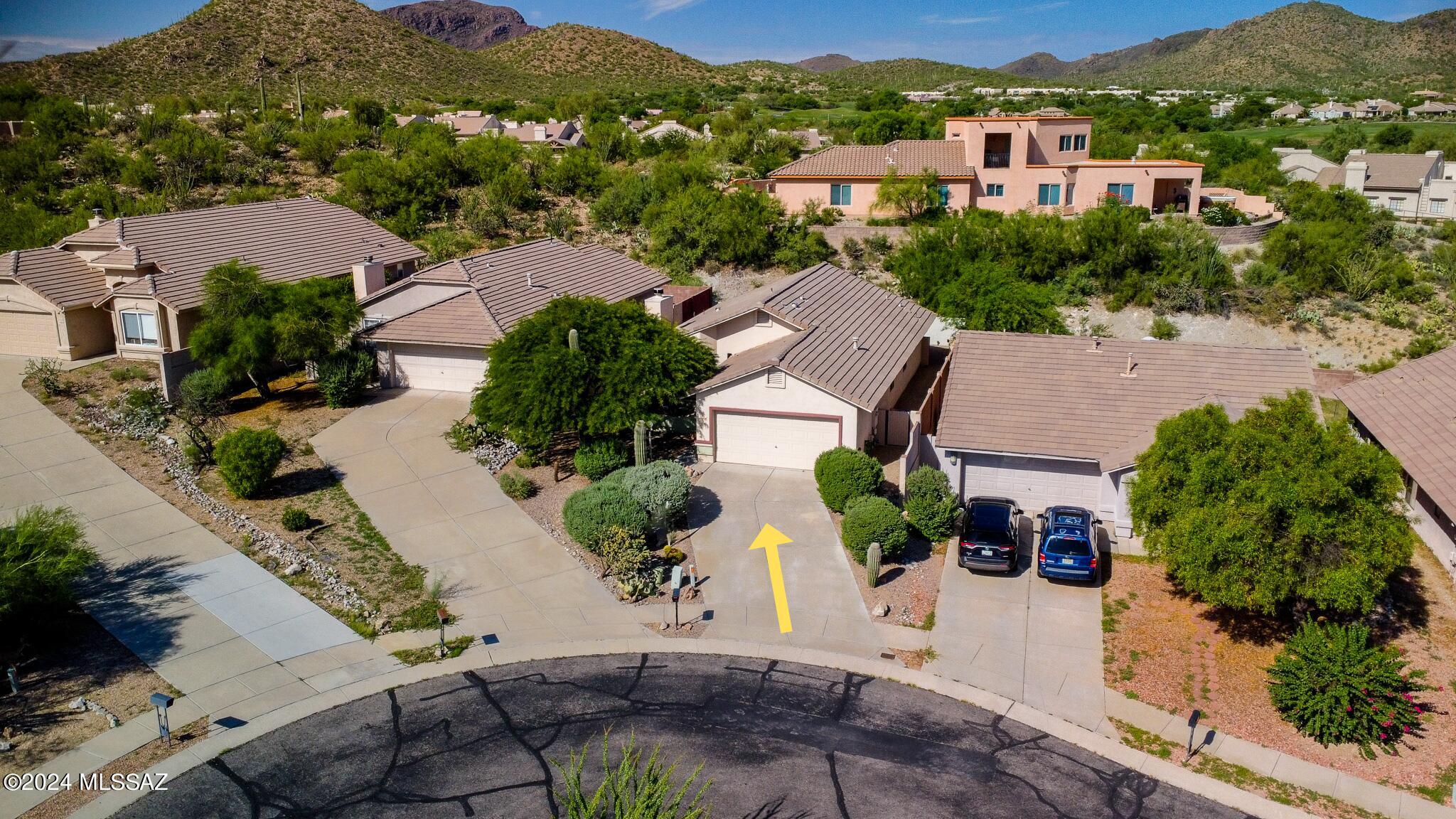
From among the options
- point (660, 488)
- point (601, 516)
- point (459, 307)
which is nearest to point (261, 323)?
point (459, 307)

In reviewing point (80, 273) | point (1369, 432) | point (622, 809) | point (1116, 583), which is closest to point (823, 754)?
point (622, 809)

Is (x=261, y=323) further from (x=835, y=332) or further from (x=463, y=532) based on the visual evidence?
(x=835, y=332)

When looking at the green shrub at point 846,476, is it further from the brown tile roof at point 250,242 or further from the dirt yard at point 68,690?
the brown tile roof at point 250,242

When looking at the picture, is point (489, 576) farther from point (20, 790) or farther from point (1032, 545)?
point (1032, 545)

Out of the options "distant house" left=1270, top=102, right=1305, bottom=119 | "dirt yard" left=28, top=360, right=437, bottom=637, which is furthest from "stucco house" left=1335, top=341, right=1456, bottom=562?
"distant house" left=1270, top=102, right=1305, bottom=119

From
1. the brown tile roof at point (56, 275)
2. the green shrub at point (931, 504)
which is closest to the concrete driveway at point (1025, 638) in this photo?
the green shrub at point (931, 504)

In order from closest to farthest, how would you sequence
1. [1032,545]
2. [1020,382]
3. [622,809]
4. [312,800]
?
[622,809] < [312,800] < [1032,545] < [1020,382]

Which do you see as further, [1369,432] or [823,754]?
[1369,432]
